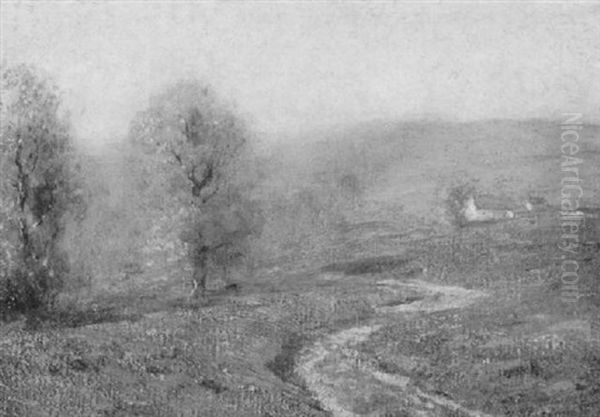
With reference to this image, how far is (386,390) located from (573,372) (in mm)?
6355

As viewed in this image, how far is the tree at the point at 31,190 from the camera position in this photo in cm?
2978

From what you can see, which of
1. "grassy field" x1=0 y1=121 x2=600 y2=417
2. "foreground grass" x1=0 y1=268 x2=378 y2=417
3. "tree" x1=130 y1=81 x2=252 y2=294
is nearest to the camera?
"foreground grass" x1=0 y1=268 x2=378 y2=417

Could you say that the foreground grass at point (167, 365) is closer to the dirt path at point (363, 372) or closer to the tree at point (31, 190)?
the dirt path at point (363, 372)

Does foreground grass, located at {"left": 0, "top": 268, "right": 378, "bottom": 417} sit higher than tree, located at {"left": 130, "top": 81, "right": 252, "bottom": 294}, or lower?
lower

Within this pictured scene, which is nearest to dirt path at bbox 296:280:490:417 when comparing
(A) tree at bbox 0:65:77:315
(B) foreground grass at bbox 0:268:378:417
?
(B) foreground grass at bbox 0:268:378:417

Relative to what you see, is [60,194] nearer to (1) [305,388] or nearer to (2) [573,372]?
(1) [305,388]

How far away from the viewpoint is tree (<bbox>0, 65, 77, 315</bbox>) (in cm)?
2978

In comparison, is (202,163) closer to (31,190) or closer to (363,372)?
(31,190)

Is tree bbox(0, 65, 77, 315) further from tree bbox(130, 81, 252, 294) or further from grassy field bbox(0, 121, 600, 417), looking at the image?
tree bbox(130, 81, 252, 294)

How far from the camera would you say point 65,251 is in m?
31.7

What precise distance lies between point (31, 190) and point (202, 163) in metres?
9.64

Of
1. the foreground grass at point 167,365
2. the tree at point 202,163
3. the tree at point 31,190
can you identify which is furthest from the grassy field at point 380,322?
the tree at point 202,163

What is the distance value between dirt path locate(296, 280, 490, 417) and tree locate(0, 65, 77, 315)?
1156cm

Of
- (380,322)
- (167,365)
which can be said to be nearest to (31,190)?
(167,365)
